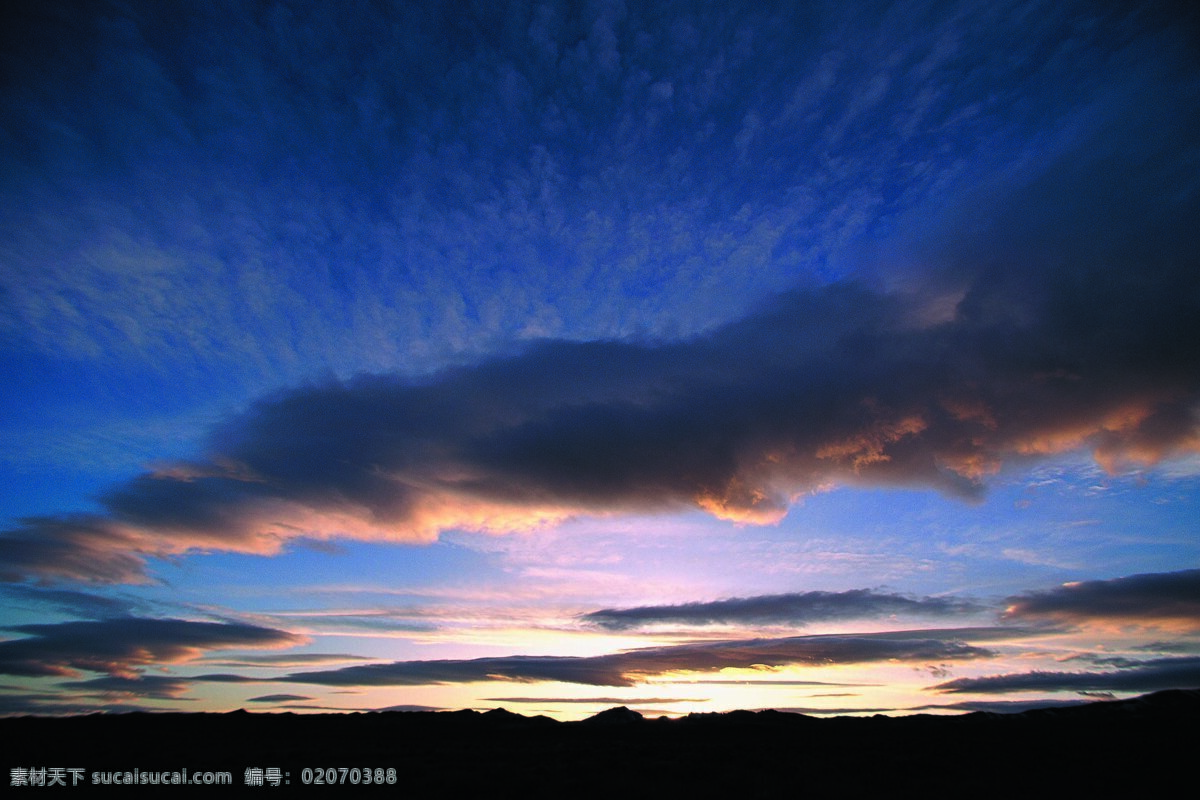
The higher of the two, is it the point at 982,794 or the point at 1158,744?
the point at 982,794

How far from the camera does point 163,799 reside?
119 feet

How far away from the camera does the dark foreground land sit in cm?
3528

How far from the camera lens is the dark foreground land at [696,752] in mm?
35281

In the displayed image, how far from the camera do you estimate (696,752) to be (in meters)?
50.7

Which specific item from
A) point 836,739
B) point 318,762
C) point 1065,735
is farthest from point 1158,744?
point 318,762

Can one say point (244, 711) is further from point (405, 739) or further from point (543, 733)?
point (543, 733)

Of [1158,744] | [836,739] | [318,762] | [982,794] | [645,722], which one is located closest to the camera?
[982,794]

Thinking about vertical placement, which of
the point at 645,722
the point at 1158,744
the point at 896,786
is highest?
the point at 896,786

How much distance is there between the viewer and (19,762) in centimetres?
5356

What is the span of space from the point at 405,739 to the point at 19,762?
37.8 meters

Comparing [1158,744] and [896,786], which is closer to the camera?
[896,786]

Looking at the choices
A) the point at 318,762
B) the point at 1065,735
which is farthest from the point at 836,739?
the point at 318,762

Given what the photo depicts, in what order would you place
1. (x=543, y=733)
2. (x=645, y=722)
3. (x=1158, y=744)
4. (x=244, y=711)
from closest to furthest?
(x=1158, y=744), (x=543, y=733), (x=645, y=722), (x=244, y=711)

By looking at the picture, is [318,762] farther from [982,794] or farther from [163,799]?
[982,794]
